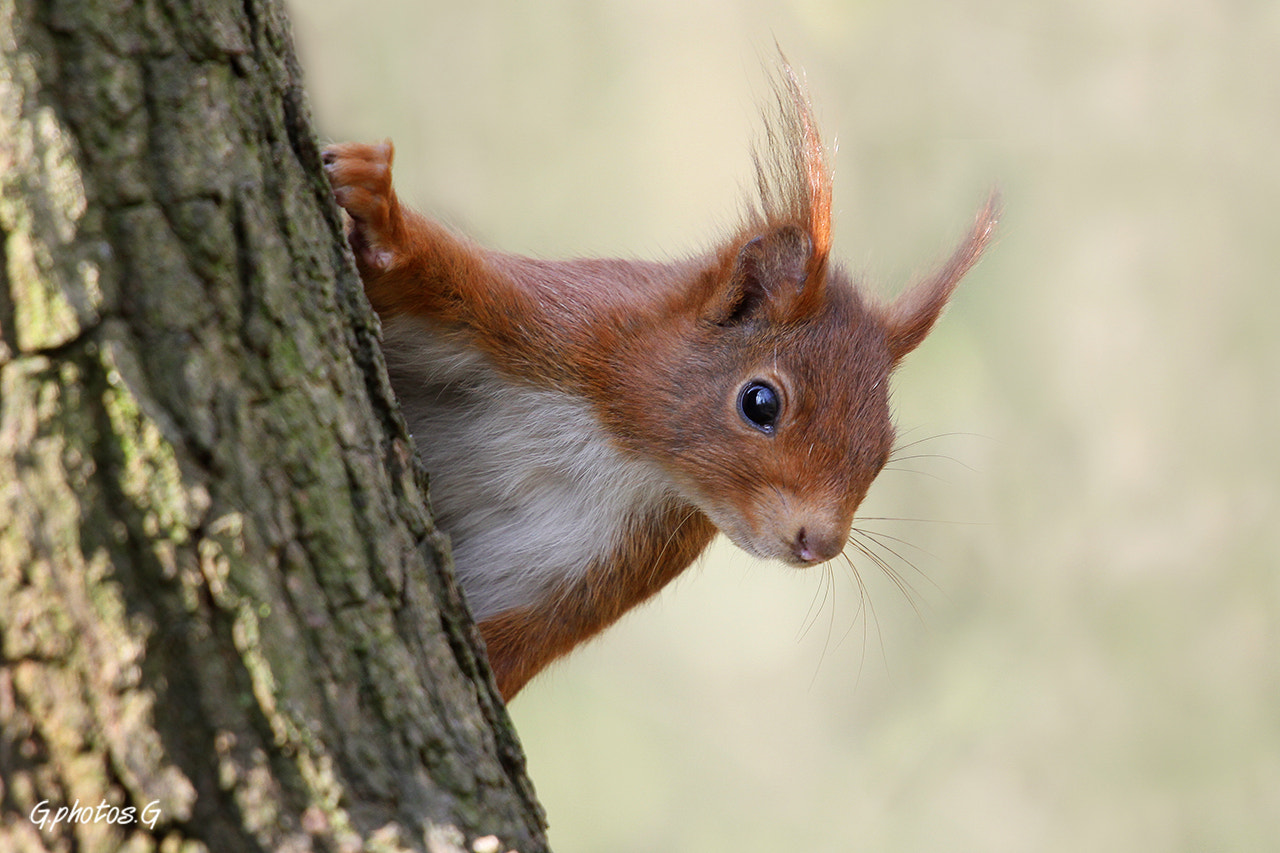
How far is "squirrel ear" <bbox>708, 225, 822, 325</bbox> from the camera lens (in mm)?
3162

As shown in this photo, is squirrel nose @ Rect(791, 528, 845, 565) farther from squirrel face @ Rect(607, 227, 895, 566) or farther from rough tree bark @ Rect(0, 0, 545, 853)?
rough tree bark @ Rect(0, 0, 545, 853)

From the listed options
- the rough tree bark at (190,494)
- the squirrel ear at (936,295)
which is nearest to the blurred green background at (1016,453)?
the squirrel ear at (936,295)

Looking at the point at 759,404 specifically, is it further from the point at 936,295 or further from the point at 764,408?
the point at 936,295

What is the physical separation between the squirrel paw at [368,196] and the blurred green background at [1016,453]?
3.15 metres

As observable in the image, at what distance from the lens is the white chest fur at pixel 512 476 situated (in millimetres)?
3084

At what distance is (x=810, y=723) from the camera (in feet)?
19.9

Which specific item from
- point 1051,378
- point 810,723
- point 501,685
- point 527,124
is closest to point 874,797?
point 810,723

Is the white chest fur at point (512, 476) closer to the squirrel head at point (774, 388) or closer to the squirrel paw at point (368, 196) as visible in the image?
the squirrel head at point (774, 388)

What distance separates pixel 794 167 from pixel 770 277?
0.29 m

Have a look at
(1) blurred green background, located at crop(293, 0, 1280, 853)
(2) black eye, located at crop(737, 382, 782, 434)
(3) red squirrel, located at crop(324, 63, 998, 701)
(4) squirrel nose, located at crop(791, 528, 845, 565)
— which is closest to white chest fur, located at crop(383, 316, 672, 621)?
(3) red squirrel, located at crop(324, 63, 998, 701)

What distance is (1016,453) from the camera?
5922 mm

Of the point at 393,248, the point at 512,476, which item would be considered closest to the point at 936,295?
the point at 512,476

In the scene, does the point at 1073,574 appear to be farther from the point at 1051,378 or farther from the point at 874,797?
the point at 874,797

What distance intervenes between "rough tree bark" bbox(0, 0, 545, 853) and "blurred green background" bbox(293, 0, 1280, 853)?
4.10 m
